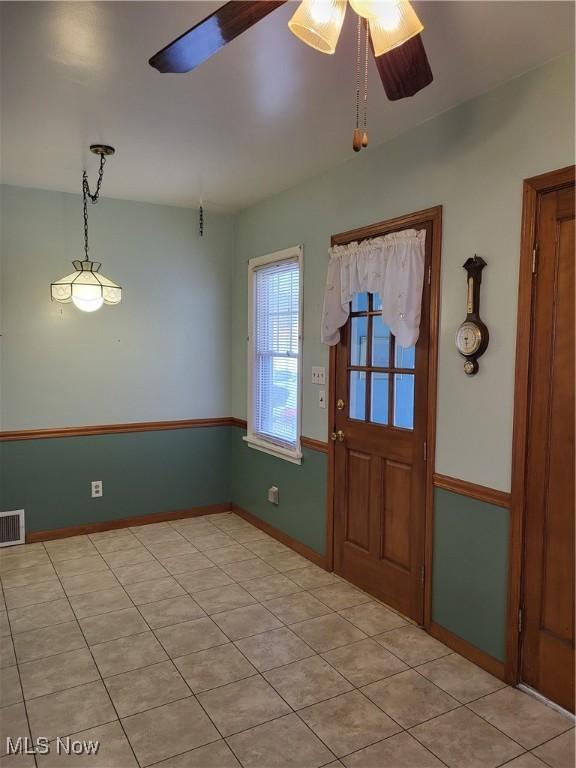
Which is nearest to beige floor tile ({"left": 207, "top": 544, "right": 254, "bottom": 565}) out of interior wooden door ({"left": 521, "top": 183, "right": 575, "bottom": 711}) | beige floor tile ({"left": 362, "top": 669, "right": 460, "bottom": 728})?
beige floor tile ({"left": 362, "top": 669, "right": 460, "bottom": 728})

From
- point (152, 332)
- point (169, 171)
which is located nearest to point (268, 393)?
point (152, 332)

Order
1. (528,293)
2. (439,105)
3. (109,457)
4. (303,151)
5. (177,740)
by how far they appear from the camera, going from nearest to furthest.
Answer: (177,740)
(528,293)
(439,105)
(303,151)
(109,457)

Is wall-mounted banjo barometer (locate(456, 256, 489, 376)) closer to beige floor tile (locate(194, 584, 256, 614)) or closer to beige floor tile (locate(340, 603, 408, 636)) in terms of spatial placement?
beige floor tile (locate(340, 603, 408, 636))

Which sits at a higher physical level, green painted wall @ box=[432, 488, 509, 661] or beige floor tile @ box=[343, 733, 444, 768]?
green painted wall @ box=[432, 488, 509, 661]

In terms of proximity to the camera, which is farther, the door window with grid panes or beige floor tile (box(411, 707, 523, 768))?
the door window with grid panes

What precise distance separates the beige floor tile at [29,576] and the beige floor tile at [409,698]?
7.21 ft

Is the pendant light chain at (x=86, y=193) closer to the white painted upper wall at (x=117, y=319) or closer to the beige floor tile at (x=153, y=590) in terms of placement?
the white painted upper wall at (x=117, y=319)

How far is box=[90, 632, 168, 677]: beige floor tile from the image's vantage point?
2.56 meters

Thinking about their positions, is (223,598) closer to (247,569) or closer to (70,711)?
(247,569)

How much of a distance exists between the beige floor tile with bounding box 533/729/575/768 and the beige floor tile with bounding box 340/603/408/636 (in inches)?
37.9

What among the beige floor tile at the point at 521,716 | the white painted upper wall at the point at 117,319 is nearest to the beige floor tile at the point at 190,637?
the beige floor tile at the point at 521,716

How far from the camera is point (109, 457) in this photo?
4.41 m

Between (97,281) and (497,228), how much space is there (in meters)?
2.49

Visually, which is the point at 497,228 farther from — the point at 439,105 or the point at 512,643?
the point at 512,643
